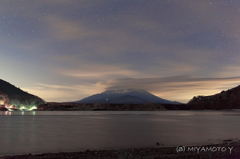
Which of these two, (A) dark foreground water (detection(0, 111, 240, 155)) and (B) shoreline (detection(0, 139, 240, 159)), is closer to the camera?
(B) shoreline (detection(0, 139, 240, 159))

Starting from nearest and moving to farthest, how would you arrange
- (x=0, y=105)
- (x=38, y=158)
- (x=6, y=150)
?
(x=38, y=158), (x=6, y=150), (x=0, y=105)

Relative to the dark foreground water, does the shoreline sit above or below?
above

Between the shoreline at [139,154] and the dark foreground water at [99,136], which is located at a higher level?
the shoreline at [139,154]

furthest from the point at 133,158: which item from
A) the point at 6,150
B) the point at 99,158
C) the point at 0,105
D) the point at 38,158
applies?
the point at 0,105

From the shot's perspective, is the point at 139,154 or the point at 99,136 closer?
the point at 139,154

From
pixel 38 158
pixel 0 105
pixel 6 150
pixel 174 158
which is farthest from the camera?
pixel 0 105

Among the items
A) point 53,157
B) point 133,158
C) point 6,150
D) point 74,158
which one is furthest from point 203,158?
point 6,150

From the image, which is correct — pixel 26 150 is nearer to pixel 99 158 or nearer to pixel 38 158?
pixel 38 158

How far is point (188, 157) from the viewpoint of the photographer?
11242 millimetres

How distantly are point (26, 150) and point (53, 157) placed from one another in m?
4.72

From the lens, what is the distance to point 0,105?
19650cm

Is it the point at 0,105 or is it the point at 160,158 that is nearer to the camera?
the point at 160,158

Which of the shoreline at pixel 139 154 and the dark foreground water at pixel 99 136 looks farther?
the dark foreground water at pixel 99 136

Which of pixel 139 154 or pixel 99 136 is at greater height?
pixel 139 154
